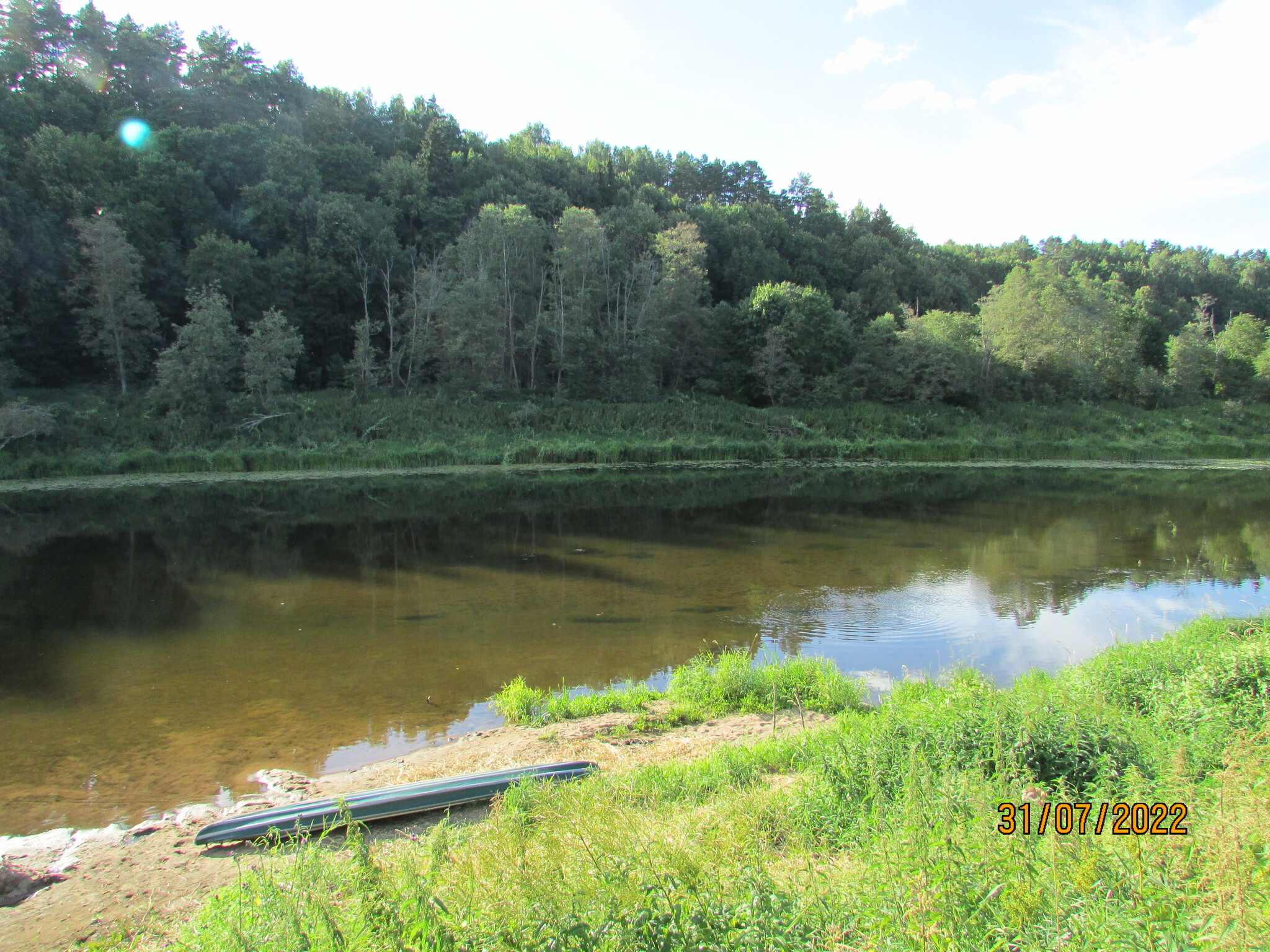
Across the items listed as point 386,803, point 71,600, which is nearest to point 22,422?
point 71,600

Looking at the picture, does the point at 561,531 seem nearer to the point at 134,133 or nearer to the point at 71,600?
the point at 71,600

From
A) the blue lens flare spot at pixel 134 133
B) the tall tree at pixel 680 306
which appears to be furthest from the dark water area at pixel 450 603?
the blue lens flare spot at pixel 134 133

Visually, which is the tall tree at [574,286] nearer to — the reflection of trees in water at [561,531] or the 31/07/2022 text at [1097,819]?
the reflection of trees in water at [561,531]

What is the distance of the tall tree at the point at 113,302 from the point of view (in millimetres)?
35375

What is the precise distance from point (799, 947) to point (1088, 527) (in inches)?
860

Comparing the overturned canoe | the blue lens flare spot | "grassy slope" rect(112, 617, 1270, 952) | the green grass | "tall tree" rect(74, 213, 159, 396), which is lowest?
the green grass

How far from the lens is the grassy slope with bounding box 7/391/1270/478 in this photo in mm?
31812

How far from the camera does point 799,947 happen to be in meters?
3.34

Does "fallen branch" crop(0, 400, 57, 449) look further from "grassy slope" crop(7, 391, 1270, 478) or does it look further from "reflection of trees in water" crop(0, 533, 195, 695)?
"reflection of trees in water" crop(0, 533, 195, 695)

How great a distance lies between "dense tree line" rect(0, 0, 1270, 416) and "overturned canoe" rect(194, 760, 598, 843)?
105 feet

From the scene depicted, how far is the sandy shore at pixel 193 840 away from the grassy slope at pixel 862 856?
835 mm

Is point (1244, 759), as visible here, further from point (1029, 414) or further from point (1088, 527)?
point (1029, 414)

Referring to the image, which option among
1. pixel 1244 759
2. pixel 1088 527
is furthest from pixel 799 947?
pixel 1088 527

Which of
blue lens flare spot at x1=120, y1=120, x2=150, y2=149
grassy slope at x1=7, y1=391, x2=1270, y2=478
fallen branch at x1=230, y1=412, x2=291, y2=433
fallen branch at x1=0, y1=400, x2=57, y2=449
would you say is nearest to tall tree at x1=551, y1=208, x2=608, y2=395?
grassy slope at x1=7, y1=391, x2=1270, y2=478
